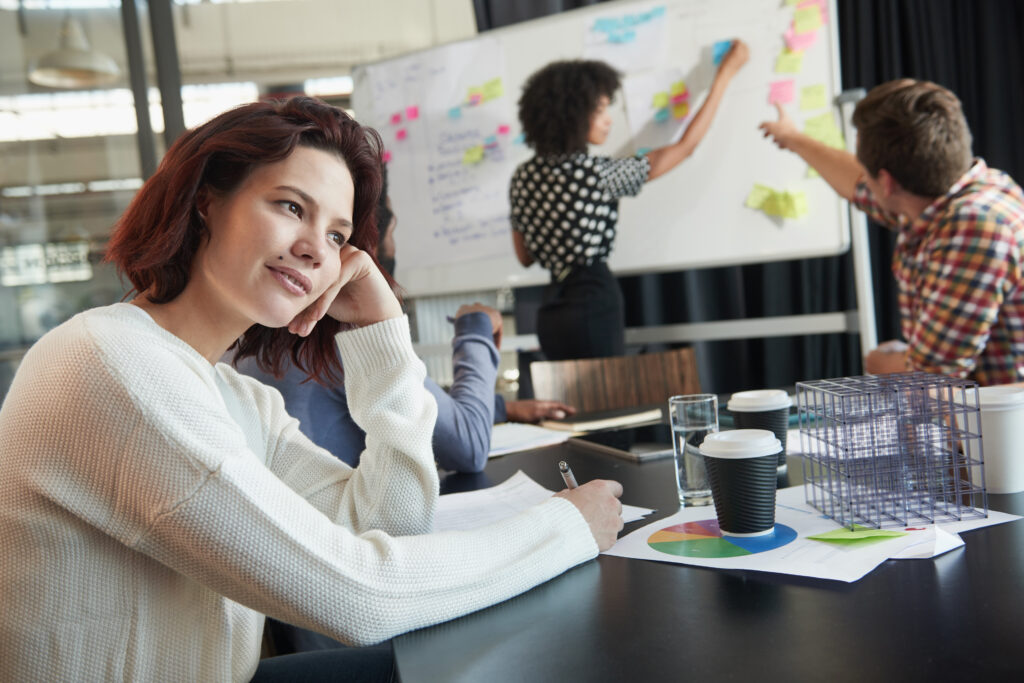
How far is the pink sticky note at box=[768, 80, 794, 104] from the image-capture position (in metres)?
2.81

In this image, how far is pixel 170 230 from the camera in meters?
0.97

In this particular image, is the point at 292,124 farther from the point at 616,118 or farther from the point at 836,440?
the point at 616,118

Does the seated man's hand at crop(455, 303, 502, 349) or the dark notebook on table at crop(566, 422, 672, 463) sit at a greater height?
the seated man's hand at crop(455, 303, 502, 349)

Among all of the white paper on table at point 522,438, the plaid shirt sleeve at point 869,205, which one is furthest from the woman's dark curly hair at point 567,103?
the white paper on table at point 522,438

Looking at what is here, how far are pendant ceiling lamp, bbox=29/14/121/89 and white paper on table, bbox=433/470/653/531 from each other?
11.5 ft

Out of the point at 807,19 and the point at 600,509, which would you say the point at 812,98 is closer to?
the point at 807,19

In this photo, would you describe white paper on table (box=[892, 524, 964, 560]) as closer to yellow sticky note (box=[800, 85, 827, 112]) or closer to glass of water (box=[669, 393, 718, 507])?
glass of water (box=[669, 393, 718, 507])

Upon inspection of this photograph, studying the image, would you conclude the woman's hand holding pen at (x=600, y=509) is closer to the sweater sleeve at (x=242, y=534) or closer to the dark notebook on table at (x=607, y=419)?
the sweater sleeve at (x=242, y=534)

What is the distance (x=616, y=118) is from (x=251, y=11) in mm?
2201

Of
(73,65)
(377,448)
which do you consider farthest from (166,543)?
(73,65)

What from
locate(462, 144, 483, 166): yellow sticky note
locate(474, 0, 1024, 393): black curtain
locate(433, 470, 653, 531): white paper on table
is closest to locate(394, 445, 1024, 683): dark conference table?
locate(433, 470, 653, 531): white paper on table

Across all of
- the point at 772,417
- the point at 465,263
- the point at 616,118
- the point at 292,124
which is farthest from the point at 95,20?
the point at 772,417

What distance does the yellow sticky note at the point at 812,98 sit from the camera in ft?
9.12

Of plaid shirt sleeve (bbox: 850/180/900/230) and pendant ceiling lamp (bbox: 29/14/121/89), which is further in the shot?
pendant ceiling lamp (bbox: 29/14/121/89)
